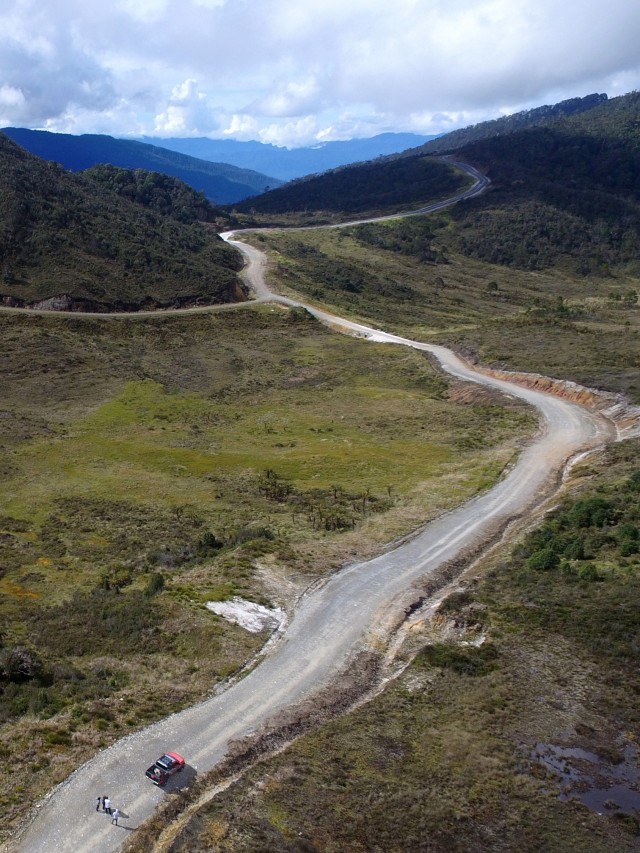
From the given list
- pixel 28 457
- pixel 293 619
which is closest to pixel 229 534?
pixel 293 619

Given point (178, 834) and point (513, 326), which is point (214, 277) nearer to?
point (513, 326)

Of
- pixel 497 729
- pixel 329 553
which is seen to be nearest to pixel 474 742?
pixel 497 729

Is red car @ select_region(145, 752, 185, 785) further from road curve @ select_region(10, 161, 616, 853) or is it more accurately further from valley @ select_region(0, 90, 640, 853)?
valley @ select_region(0, 90, 640, 853)

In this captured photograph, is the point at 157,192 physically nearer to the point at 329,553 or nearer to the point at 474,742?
the point at 329,553

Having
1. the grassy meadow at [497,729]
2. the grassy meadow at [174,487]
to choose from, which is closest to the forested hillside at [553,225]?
the grassy meadow at [174,487]

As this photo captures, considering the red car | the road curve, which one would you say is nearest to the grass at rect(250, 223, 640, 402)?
the road curve

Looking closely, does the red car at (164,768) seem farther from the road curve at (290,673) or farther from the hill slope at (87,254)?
the hill slope at (87,254)
